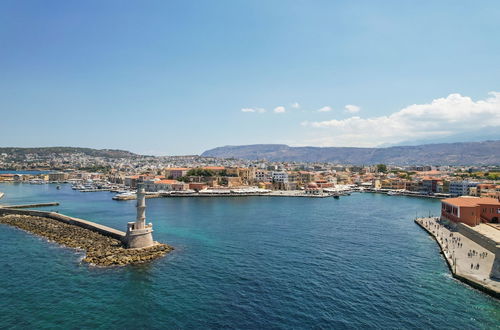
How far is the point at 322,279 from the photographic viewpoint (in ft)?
64.8

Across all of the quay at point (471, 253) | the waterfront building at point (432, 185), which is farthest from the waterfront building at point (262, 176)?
the quay at point (471, 253)

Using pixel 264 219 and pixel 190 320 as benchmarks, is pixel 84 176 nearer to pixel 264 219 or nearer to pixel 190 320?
pixel 264 219

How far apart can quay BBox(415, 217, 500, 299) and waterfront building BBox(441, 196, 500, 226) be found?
0.94 m

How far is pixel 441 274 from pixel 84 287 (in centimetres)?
2042

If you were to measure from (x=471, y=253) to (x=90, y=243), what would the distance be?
92.0 feet

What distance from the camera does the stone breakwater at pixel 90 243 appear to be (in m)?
22.8

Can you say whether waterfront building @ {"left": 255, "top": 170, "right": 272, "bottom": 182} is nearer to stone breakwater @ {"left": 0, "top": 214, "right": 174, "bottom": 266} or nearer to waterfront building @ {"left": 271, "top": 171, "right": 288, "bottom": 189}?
waterfront building @ {"left": 271, "top": 171, "right": 288, "bottom": 189}

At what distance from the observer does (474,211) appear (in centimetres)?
3192

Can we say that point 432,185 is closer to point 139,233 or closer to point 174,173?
point 174,173

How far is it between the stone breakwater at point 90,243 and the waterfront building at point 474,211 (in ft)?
87.7

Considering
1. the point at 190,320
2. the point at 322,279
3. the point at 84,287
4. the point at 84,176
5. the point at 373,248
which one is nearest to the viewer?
the point at 190,320

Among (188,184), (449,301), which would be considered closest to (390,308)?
(449,301)

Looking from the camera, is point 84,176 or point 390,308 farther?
point 84,176

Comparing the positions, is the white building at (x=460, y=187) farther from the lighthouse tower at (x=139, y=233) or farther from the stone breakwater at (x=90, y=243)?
the lighthouse tower at (x=139, y=233)
